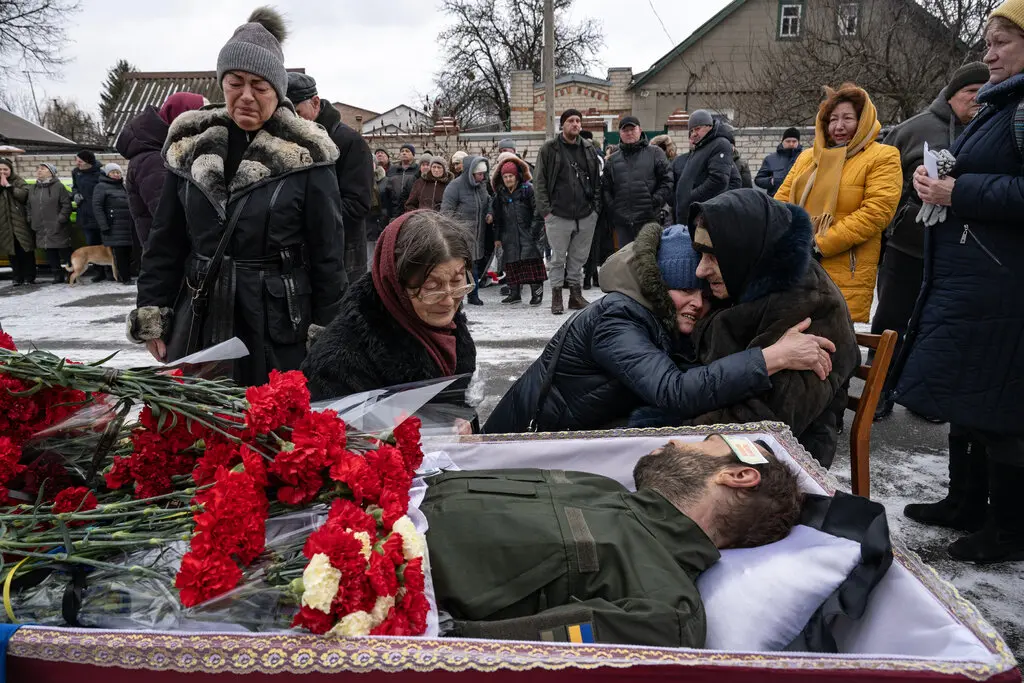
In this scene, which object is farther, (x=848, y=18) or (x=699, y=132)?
(x=848, y=18)

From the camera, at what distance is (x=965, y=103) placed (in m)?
3.57

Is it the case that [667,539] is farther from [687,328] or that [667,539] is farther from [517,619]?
[687,328]

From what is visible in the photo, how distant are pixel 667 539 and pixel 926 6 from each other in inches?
775

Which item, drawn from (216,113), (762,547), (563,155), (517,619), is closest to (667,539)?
(762,547)

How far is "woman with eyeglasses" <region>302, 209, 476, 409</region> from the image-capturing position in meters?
2.08

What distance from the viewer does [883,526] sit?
4.85ft

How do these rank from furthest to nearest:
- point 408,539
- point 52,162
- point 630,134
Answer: point 52,162
point 630,134
point 408,539

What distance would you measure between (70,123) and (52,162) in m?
32.0

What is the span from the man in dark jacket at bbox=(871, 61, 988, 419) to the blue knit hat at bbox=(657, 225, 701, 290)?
6.92ft

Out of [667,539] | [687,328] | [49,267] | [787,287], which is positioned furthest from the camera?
[49,267]

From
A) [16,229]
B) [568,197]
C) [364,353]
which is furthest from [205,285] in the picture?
[16,229]

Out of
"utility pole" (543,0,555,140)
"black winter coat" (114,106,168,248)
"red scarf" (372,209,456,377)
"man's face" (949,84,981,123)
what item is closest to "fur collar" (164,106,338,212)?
"red scarf" (372,209,456,377)

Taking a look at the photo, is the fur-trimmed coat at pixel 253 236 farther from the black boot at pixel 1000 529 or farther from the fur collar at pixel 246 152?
the black boot at pixel 1000 529

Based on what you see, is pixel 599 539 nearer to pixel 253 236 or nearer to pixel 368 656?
pixel 368 656
